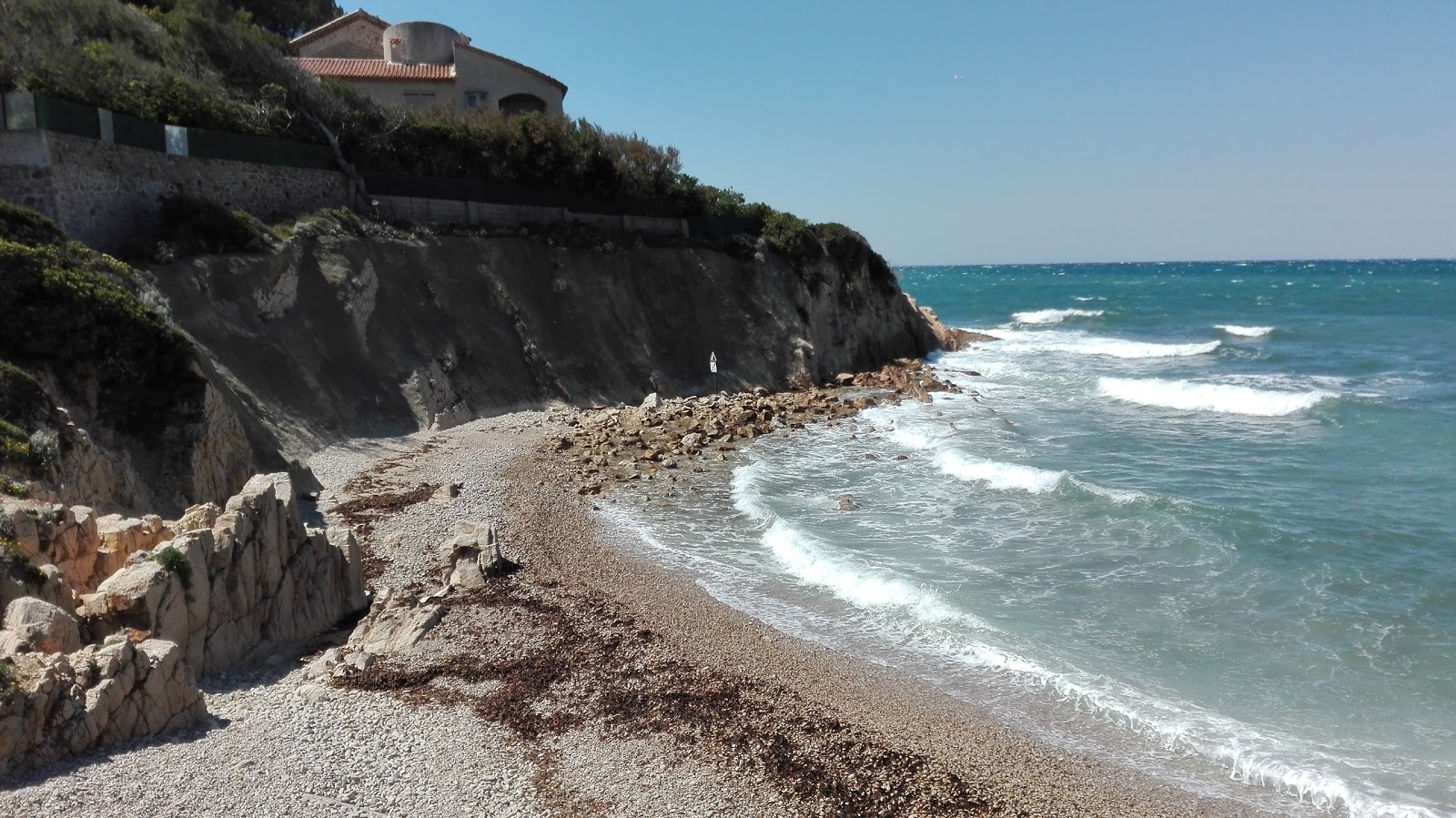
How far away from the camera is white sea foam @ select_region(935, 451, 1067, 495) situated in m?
22.5

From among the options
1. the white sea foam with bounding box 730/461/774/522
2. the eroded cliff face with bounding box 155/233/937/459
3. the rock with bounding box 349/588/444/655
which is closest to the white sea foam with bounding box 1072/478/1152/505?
the white sea foam with bounding box 730/461/774/522

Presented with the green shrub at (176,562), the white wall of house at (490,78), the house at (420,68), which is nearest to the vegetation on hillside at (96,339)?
the green shrub at (176,562)

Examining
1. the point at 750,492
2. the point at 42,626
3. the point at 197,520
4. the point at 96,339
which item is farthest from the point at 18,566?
the point at 750,492

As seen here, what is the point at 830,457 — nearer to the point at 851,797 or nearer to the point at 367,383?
the point at 367,383

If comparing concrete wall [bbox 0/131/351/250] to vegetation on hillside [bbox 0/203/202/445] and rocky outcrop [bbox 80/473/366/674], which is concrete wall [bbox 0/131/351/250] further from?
rocky outcrop [bbox 80/473/366/674]

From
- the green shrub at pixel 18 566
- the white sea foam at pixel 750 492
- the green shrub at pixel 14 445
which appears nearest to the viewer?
the green shrub at pixel 18 566

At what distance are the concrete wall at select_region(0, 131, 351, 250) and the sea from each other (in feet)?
55.2

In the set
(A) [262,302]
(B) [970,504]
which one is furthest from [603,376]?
(B) [970,504]

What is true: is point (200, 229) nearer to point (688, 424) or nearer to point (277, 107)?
point (277, 107)

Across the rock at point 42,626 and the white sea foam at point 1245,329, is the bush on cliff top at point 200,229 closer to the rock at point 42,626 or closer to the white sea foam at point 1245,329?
the rock at point 42,626

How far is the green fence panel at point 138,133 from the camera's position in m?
24.8

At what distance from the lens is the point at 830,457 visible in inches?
1064

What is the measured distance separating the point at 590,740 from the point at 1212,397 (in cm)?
3246

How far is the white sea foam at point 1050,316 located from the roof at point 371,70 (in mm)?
54288
